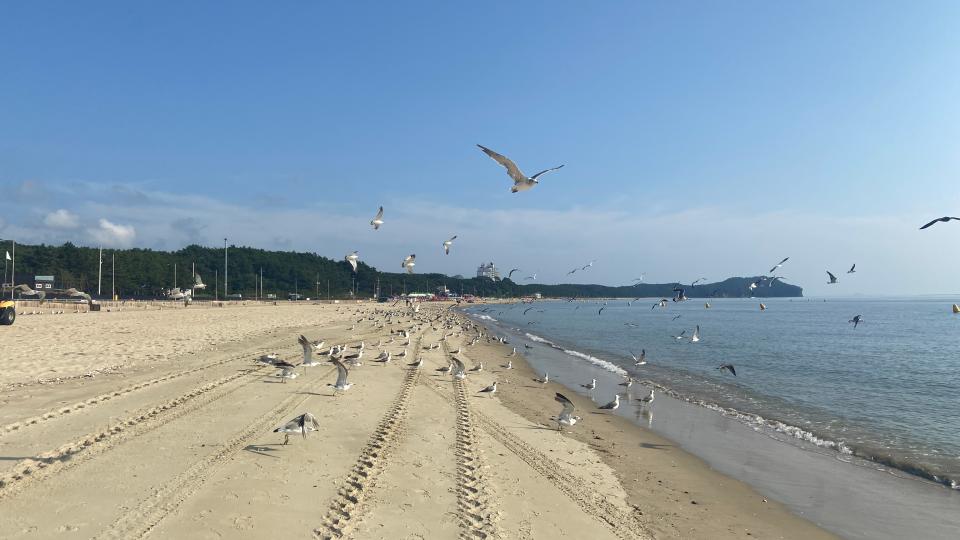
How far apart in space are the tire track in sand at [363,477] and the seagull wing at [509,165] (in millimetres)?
5997

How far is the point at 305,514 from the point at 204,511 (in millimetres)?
1098

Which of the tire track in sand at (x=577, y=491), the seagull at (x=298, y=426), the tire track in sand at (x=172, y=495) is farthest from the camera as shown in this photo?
the seagull at (x=298, y=426)

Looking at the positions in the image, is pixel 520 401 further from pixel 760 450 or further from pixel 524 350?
pixel 524 350

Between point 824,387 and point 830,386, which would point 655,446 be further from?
point 830,386

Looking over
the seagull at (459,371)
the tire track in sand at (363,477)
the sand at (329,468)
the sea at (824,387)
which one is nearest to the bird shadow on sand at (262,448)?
the sand at (329,468)

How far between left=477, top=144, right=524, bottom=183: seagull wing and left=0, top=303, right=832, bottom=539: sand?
19.0 feet

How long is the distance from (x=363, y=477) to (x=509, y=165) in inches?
314

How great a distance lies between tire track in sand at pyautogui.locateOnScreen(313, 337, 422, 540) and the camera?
20.0 ft

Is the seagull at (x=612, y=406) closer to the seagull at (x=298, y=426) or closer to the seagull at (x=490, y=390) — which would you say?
the seagull at (x=490, y=390)

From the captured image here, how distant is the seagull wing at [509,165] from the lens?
12233mm

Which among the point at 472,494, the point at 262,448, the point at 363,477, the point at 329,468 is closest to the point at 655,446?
the point at 472,494

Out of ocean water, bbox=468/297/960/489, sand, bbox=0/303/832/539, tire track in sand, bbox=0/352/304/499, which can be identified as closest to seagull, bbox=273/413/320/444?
sand, bbox=0/303/832/539

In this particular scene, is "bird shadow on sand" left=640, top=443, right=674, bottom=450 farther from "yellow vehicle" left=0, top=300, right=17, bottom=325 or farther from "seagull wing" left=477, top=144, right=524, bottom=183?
"yellow vehicle" left=0, top=300, right=17, bottom=325

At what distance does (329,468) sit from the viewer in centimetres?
798
